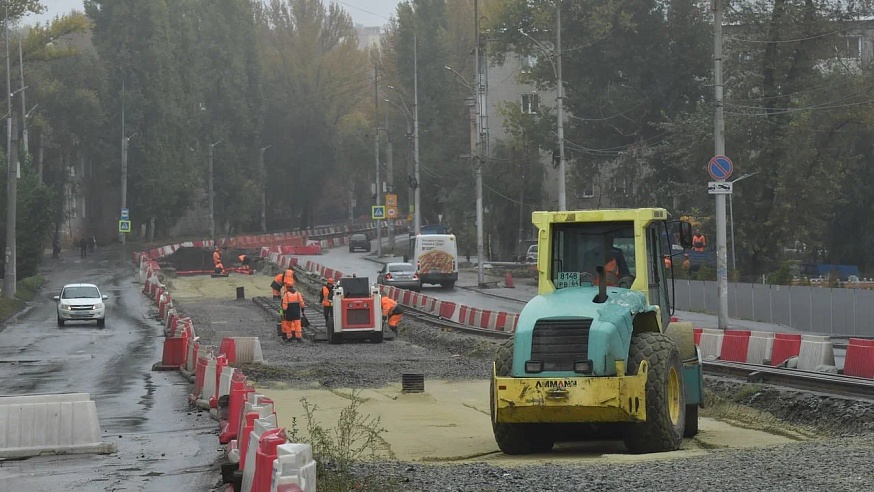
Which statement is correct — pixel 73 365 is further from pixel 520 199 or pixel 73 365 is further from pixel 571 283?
pixel 520 199

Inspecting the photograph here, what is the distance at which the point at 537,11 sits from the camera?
7762 centimetres

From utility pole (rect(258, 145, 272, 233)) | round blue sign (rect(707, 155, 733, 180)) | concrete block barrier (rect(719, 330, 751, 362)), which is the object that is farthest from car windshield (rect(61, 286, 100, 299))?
utility pole (rect(258, 145, 272, 233))

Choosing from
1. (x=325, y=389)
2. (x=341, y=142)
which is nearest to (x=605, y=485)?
(x=325, y=389)

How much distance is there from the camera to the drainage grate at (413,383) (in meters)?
22.4

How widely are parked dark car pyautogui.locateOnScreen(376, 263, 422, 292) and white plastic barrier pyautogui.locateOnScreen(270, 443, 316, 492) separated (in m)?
50.0

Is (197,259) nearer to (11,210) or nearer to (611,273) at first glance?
(11,210)

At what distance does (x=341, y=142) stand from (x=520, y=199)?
1925 inches

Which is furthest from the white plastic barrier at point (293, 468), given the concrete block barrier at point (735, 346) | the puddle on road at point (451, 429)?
the concrete block barrier at point (735, 346)

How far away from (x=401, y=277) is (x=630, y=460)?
1826 inches

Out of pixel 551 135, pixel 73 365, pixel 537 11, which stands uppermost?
pixel 537 11

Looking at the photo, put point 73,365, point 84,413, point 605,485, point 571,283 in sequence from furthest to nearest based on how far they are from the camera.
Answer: point 73,365 → point 84,413 → point 571,283 → point 605,485

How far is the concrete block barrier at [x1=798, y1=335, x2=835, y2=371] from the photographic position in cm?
2272

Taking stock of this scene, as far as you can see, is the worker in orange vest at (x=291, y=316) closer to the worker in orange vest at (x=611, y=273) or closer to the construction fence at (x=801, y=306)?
the construction fence at (x=801, y=306)

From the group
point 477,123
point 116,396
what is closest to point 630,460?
point 116,396
